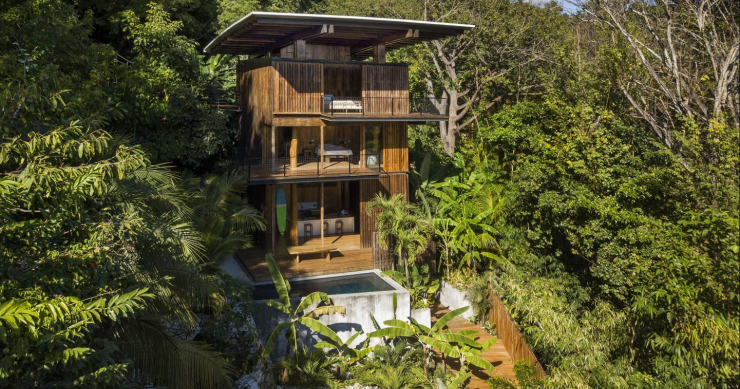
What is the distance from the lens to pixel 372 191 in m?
20.8

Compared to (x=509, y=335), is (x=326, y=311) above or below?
above

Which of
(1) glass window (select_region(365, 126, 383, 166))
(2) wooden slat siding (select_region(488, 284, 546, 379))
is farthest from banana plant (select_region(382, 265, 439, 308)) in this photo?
(1) glass window (select_region(365, 126, 383, 166))

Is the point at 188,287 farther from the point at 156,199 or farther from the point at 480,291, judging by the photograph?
the point at 480,291

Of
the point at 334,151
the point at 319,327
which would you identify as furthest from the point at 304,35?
the point at 319,327

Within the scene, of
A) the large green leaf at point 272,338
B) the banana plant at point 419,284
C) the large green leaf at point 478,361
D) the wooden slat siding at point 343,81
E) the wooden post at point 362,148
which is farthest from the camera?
the wooden slat siding at point 343,81

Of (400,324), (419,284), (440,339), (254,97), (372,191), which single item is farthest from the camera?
(254,97)

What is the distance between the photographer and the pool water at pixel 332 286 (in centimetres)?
1725

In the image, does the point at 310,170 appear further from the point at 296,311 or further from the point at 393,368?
the point at 393,368

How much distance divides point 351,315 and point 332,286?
1.64m

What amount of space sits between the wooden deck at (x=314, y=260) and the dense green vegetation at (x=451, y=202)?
1652 millimetres

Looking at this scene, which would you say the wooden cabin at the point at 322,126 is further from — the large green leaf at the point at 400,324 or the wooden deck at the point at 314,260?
the large green leaf at the point at 400,324

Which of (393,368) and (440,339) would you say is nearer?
(393,368)

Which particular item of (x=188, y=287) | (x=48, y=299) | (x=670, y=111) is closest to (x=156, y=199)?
(x=188, y=287)

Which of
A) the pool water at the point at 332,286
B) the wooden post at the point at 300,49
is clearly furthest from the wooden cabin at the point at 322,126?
the pool water at the point at 332,286
